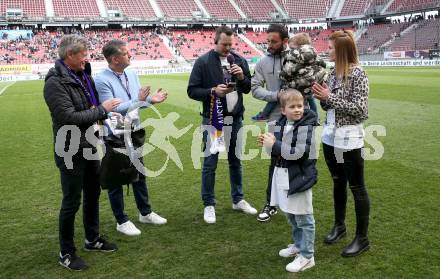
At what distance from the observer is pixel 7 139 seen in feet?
37.7

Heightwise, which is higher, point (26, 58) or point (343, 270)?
point (26, 58)

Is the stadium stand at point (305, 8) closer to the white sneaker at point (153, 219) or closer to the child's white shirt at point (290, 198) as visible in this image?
the white sneaker at point (153, 219)

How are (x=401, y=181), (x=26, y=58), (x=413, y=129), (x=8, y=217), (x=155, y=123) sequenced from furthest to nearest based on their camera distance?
1. (x=26, y=58)
2. (x=155, y=123)
3. (x=413, y=129)
4. (x=401, y=181)
5. (x=8, y=217)

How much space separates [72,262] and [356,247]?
274cm

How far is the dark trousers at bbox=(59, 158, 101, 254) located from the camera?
4.22 metres

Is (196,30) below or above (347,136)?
above

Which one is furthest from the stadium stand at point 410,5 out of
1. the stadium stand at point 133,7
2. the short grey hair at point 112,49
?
the short grey hair at point 112,49

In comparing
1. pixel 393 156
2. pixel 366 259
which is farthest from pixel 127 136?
pixel 393 156

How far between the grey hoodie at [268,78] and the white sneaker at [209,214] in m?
1.31

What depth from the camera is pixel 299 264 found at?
4066 mm

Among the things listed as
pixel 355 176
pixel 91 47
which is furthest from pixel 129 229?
pixel 91 47

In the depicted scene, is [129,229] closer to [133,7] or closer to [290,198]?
[290,198]

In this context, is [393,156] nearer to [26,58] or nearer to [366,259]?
[366,259]

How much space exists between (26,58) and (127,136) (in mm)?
→ 49524
